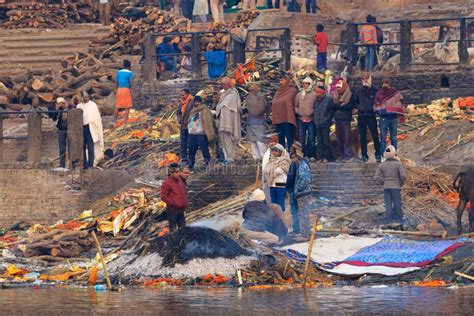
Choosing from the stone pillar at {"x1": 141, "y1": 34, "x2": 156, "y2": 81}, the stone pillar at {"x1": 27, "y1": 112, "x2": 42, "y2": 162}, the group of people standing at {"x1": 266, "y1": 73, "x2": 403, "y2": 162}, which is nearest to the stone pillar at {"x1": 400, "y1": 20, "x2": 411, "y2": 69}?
the stone pillar at {"x1": 141, "y1": 34, "x2": 156, "y2": 81}

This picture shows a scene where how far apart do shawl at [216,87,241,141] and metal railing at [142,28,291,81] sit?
4.65 metres

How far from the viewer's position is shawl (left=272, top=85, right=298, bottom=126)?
34.3 metres

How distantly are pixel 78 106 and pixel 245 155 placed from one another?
3.33m

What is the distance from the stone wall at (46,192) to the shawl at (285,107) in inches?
133

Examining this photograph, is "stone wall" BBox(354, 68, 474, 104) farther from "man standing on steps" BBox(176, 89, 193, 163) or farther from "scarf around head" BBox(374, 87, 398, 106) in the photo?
"scarf around head" BBox(374, 87, 398, 106)

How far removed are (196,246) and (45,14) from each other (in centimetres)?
2214

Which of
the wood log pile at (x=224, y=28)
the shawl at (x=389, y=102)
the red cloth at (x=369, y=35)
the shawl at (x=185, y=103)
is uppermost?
the red cloth at (x=369, y=35)

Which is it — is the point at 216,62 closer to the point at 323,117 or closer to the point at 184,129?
the point at 184,129

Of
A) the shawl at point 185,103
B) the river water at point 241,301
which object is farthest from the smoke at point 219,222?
the shawl at point 185,103

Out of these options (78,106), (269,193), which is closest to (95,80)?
(78,106)

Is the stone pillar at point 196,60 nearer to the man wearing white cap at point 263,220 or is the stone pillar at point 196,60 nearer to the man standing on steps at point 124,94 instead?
the man standing on steps at point 124,94

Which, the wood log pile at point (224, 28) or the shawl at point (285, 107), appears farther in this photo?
the wood log pile at point (224, 28)

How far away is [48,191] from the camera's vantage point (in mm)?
36344

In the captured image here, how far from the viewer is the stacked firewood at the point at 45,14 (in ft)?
162
